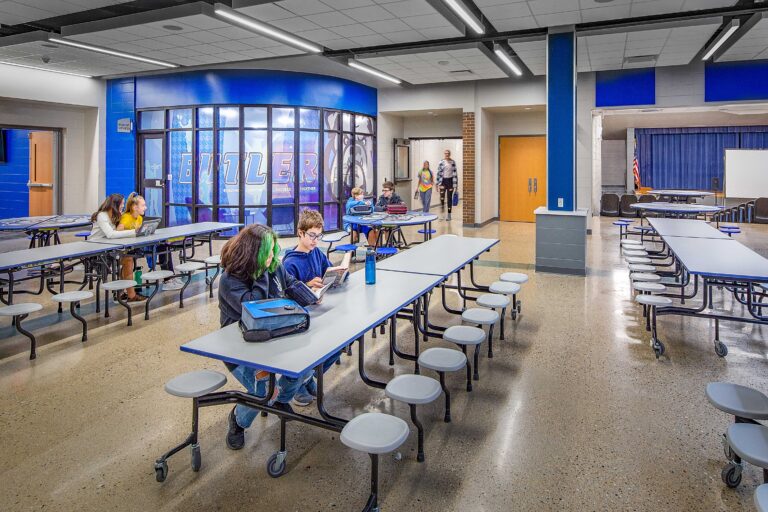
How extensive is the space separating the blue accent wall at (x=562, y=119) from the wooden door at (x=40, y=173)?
10.6 m

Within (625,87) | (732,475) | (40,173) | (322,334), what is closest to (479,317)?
(322,334)

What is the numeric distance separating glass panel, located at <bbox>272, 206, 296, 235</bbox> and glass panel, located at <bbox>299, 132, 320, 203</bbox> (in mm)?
356

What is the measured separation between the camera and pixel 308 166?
1045 cm

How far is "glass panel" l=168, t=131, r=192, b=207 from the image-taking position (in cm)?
1023

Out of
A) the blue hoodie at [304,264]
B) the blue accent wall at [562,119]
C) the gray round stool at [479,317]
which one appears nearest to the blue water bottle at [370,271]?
the blue hoodie at [304,264]

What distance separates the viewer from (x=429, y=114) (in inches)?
512

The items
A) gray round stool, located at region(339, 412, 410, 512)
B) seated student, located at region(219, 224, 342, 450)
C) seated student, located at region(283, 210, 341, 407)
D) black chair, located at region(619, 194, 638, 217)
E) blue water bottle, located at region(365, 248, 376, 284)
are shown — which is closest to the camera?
gray round stool, located at region(339, 412, 410, 512)

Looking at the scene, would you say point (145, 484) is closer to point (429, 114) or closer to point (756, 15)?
point (756, 15)

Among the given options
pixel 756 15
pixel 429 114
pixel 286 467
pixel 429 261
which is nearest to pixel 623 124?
pixel 429 114

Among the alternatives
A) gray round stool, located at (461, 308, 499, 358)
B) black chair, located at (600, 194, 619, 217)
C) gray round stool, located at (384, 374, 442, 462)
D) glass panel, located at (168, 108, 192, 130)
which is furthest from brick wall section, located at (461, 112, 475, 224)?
gray round stool, located at (384, 374, 442, 462)

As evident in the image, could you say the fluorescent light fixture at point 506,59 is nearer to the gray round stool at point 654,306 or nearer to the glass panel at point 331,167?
the glass panel at point 331,167

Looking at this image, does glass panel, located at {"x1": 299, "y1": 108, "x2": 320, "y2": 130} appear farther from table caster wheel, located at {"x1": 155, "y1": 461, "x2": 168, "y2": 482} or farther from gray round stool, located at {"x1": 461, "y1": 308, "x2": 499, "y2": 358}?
table caster wheel, located at {"x1": 155, "y1": 461, "x2": 168, "y2": 482}

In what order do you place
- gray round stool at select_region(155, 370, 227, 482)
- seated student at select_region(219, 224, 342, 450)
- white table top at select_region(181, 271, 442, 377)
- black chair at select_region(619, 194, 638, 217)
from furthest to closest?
black chair at select_region(619, 194, 638, 217)
seated student at select_region(219, 224, 342, 450)
gray round stool at select_region(155, 370, 227, 482)
white table top at select_region(181, 271, 442, 377)

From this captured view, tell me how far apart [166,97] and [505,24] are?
23.1 ft
